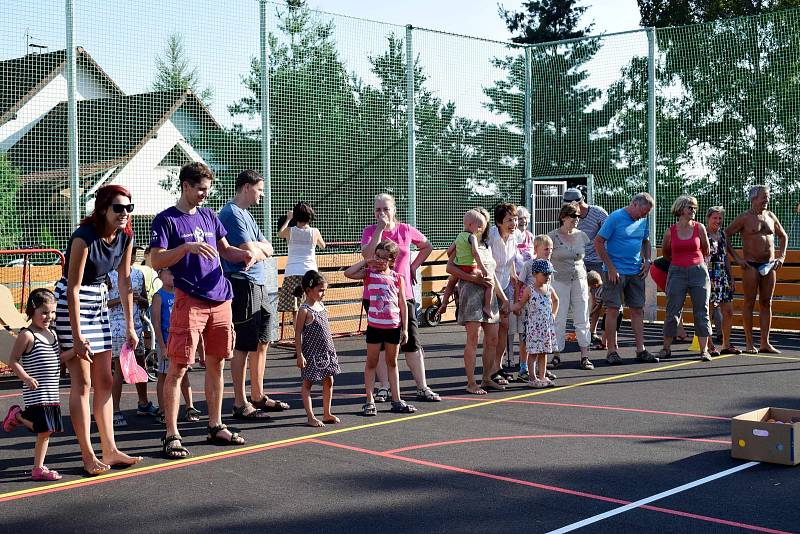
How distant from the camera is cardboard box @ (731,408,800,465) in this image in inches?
230

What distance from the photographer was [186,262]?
6195mm

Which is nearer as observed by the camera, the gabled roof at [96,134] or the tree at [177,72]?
the gabled roof at [96,134]

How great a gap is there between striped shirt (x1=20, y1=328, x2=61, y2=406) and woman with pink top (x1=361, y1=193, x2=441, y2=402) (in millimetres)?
2801

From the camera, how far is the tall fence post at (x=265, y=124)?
1298 cm

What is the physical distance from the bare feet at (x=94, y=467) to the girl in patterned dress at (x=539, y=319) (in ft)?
14.9

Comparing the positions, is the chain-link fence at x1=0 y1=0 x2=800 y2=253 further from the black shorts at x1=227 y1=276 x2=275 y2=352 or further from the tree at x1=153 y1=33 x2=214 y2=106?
the black shorts at x1=227 y1=276 x2=275 y2=352

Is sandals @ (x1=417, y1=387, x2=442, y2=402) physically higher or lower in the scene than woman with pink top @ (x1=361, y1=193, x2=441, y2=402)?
lower

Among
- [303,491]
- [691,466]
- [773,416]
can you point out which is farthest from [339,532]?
[773,416]

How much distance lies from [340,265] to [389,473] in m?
8.72

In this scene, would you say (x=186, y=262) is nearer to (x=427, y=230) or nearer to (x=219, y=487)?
(x=219, y=487)

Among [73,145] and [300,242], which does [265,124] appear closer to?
[73,145]

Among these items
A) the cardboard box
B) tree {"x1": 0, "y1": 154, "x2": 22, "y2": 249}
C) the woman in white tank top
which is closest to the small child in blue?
the cardboard box

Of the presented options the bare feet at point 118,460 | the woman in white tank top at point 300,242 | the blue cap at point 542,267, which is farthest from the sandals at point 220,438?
the woman in white tank top at point 300,242

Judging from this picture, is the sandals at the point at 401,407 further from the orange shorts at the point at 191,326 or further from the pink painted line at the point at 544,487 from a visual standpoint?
the orange shorts at the point at 191,326
